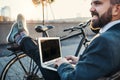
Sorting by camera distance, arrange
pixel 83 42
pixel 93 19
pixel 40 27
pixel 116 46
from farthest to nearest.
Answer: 1. pixel 83 42
2. pixel 40 27
3. pixel 93 19
4. pixel 116 46

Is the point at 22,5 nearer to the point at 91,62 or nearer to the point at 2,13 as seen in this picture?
the point at 2,13

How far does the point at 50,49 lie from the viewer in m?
2.91

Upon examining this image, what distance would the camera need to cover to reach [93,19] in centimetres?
194

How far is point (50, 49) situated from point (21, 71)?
9.51ft

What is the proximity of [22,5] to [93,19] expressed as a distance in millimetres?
9834

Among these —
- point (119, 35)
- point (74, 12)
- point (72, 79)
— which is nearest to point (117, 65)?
point (119, 35)

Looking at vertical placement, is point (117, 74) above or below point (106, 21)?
below

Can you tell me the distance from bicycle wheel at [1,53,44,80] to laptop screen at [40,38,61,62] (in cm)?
71

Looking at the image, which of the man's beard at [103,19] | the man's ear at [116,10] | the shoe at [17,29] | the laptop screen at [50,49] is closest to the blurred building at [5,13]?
the shoe at [17,29]

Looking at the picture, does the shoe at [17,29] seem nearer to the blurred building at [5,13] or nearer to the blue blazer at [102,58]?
the blue blazer at [102,58]

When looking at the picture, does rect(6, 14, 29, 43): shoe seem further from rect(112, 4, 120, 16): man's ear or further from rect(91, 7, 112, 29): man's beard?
rect(112, 4, 120, 16): man's ear

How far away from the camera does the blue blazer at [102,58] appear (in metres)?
1.66

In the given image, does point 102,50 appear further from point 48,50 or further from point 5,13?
point 5,13

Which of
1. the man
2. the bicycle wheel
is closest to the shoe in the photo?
the bicycle wheel
